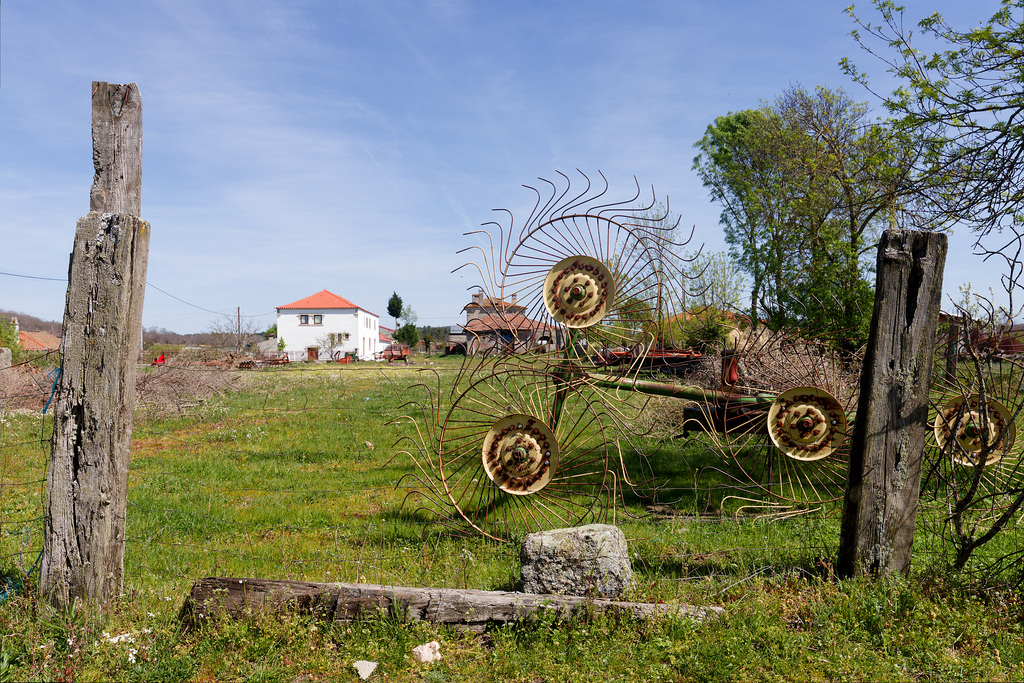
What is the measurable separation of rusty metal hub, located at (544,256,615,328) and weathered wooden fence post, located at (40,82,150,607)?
2731mm

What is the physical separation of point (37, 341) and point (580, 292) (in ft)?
75.6

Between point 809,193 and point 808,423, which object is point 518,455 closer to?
point 808,423

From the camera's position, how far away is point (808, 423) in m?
4.69

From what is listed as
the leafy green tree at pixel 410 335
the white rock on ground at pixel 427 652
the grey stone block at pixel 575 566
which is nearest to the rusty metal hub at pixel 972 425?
the grey stone block at pixel 575 566

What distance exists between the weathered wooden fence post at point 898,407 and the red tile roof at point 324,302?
63.9 metres

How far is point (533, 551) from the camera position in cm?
379

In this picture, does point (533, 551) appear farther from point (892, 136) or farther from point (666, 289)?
point (892, 136)

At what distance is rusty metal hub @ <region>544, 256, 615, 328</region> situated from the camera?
469cm

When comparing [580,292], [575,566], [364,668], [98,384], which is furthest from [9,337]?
[575,566]

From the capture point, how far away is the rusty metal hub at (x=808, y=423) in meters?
4.70

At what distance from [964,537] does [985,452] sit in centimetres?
60

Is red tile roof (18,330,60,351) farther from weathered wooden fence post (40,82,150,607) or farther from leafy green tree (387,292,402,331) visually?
leafy green tree (387,292,402,331)

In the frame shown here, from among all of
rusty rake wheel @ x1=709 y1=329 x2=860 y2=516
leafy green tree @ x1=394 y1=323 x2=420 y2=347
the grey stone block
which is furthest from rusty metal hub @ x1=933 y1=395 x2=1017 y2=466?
leafy green tree @ x1=394 y1=323 x2=420 y2=347

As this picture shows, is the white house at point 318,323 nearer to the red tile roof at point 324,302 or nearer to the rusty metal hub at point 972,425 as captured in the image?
the red tile roof at point 324,302
